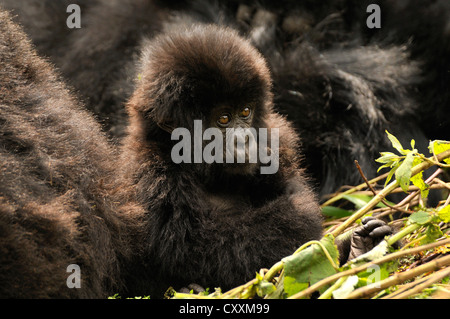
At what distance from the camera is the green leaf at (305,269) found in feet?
5.43

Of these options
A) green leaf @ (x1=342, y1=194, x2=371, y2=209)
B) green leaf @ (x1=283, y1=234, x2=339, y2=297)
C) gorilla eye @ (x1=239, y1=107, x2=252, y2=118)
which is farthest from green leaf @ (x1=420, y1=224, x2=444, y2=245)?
green leaf @ (x1=342, y1=194, x2=371, y2=209)

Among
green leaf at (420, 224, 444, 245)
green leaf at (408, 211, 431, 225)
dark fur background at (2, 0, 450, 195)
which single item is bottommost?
green leaf at (420, 224, 444, 245)

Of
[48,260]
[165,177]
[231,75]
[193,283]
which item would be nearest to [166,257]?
[193,283]

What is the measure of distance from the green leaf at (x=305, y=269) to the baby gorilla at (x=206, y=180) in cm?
48

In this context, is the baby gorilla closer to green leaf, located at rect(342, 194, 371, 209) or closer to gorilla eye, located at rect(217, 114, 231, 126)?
gorilla eye, located at rect(217, 114, 231, 126)

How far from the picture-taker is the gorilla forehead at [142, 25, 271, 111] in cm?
236

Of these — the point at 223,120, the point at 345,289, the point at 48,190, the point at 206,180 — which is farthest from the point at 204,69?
the point at 345,289

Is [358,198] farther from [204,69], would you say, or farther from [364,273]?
[364,273]

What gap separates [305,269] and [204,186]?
2.79ft

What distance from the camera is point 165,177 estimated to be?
7.51 feet

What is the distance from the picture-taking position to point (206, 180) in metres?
2.45

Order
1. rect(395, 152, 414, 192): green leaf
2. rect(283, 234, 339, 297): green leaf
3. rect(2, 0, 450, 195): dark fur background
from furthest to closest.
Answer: rect(2, 0, 450, 195): dark fur background
rect(395, 152, 414, 192): green leaf
rect(283, 234, 339, 297): green leaf

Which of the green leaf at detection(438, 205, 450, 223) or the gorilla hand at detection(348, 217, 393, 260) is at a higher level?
the green leaf at detection(438, 205, 450, 223)

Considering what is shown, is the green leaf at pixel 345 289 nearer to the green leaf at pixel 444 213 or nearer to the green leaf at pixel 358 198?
the green leaf at pixel 444 213
